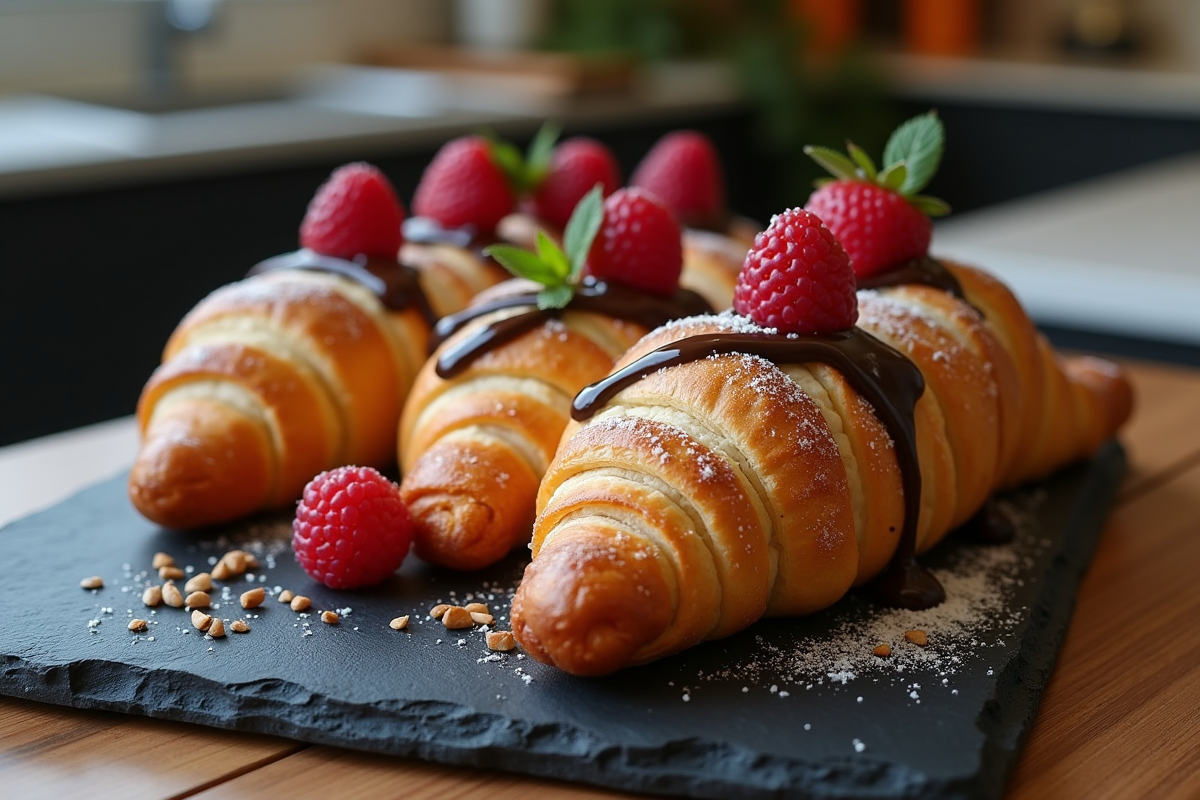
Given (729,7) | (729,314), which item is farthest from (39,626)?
(729,7)

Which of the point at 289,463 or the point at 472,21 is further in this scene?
the point at 472,21

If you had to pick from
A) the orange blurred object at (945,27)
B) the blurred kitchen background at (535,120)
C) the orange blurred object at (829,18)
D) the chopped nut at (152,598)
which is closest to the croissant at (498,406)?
the chopped nut at (152,598)

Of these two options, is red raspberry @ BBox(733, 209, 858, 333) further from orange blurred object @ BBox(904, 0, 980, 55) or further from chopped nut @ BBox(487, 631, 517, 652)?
orange blurred object @ BBox(904, 0, 980, 55)

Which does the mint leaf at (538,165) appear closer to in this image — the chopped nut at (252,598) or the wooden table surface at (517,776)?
the chopped nut at (252,598)

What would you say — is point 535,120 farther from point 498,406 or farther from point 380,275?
point 498,406

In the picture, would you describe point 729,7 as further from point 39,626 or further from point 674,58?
point 39,626

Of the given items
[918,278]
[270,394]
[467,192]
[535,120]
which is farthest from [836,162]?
[535,120]
